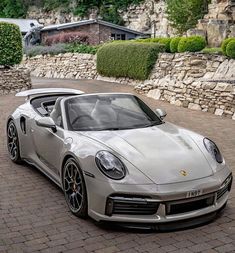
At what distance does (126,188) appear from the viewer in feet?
13.4

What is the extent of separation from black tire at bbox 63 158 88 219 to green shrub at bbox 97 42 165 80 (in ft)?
46.6

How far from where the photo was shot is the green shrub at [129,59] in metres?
18.7

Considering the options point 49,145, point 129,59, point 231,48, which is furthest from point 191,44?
point 49,145

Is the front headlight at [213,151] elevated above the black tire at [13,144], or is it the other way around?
the front headlight at [213,151]

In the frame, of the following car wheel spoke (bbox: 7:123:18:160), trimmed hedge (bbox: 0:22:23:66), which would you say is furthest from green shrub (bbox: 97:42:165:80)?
car wheel spoke (bbox: 7:123:18:160)

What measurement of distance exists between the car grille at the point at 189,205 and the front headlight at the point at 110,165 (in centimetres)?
55

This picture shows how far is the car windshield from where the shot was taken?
17.3 feet

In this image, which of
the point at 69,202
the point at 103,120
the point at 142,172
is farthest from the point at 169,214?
the point at 103,120

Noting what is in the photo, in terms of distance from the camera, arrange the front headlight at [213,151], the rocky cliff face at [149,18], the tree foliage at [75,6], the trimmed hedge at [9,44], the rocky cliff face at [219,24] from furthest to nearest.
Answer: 1. the tree foliage at [75,6]
2. the rocky cliff face at [149,18]
3. the rocky cliff face at [219,24]
4. the trimmed hedge at [9,44]
5. the front headlight at [213,151]

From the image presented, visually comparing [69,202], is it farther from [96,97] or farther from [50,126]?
[96,97]

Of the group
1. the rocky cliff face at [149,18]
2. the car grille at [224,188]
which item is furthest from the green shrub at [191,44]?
the rocky cliff face at [149,18]

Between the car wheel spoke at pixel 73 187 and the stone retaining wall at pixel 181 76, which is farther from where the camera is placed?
the stone retaining wall at pixel 181 76

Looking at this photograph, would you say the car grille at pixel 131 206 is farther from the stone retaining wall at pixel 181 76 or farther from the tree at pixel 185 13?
the tree at pixel 185 13

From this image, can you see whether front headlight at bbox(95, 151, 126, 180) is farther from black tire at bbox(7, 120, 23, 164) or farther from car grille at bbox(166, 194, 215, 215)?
black tire at bbox(7, 120, 23, 164)
